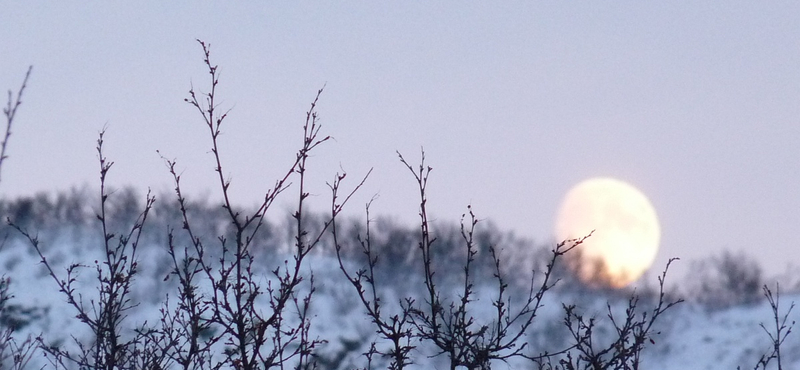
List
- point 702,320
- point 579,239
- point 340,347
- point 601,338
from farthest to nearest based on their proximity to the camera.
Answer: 1. point 702,320
2. point 601,338
3. point 340,347
4. point 579,239

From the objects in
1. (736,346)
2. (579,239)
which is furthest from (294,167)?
(736,346)

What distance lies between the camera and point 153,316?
3297cm

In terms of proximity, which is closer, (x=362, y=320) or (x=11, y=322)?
Answer: (x=11, y=322)

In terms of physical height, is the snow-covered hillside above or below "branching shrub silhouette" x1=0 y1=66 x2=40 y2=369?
above

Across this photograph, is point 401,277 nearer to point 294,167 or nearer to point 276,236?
point 276,236

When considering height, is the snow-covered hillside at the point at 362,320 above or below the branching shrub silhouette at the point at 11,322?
above

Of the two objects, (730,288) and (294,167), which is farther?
(730,288)

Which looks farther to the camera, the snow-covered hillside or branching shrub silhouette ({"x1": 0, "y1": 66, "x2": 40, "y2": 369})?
the snow-covered hillside

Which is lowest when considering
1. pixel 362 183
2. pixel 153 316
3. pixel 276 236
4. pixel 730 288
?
pixel 362 183

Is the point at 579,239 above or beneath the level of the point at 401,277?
beneath

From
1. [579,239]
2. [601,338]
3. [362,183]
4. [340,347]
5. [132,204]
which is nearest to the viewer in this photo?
[362,183]

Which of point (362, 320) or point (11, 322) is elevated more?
point (362, 320)

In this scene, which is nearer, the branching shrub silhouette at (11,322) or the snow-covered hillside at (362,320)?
the branching shrub silhouette at (11,322)

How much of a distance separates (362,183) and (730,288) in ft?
149
